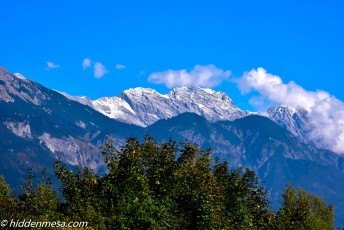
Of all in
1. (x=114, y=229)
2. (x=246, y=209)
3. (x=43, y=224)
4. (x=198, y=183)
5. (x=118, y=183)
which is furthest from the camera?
(x=246, y=209)

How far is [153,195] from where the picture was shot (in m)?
54.2

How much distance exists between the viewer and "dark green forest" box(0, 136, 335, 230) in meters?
48.0

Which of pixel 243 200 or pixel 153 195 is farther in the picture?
pixel 243 200

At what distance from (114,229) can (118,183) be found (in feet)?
24.7

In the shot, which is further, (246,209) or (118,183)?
(246,209)

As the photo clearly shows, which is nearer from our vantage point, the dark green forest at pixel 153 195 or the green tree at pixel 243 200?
the dark green forest at pixel 153 195

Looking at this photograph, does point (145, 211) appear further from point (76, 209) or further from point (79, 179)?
point (79, 179)

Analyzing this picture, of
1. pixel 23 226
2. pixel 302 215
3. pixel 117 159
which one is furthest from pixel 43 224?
pixel 302 215

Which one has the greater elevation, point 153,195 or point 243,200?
point 243,200

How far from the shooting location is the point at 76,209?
168 ft

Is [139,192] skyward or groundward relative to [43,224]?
skyward

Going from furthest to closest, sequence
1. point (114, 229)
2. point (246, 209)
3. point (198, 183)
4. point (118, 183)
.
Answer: point (246, 209), point (198, 183), point (118, 183), point (114, 229)

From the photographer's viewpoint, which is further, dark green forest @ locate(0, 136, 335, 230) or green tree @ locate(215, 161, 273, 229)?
green tree @ locate(215, 161, 273, 229)

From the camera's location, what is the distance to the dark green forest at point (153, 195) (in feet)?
158
